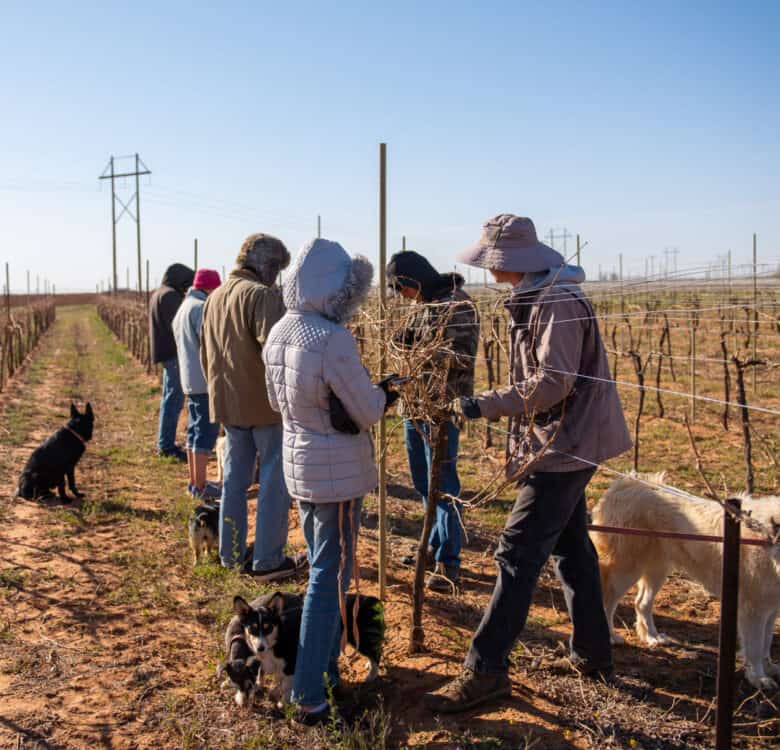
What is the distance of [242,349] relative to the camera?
406 cm

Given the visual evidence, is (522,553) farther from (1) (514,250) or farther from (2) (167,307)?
(2) (167,307)

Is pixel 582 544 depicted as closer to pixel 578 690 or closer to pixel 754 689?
pixel 578 690

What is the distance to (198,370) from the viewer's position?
5590mm

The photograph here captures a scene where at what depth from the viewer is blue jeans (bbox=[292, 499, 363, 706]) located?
2.71 m

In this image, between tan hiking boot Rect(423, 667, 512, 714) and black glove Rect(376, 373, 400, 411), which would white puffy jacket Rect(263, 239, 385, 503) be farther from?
tan hiking boot Rect(423, 667, 512, 714)

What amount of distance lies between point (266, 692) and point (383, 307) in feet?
5.71

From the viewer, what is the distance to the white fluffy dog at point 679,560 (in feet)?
9.78

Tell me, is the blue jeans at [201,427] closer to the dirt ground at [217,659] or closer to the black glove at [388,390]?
the dirt ground at [217,659]

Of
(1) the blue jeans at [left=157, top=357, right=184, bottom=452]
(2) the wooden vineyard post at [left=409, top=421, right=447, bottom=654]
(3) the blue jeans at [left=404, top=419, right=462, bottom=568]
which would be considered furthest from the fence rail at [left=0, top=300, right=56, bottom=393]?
(2) the wooden vineyard post at [left=409, top=421, right=447, bottom=654]

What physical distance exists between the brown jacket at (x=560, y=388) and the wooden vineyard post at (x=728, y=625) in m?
0.69

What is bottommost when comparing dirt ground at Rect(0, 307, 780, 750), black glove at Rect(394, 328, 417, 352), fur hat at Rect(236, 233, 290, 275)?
dirt ground at Rect(0, 307, 780, 750)

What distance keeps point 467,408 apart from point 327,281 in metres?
0.71

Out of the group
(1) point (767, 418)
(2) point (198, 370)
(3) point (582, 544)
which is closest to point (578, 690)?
(3) point (582, 544)

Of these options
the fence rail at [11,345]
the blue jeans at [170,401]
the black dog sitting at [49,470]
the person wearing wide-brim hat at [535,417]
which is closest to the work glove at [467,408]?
the person wearing wide-brim hat at [535,417]
